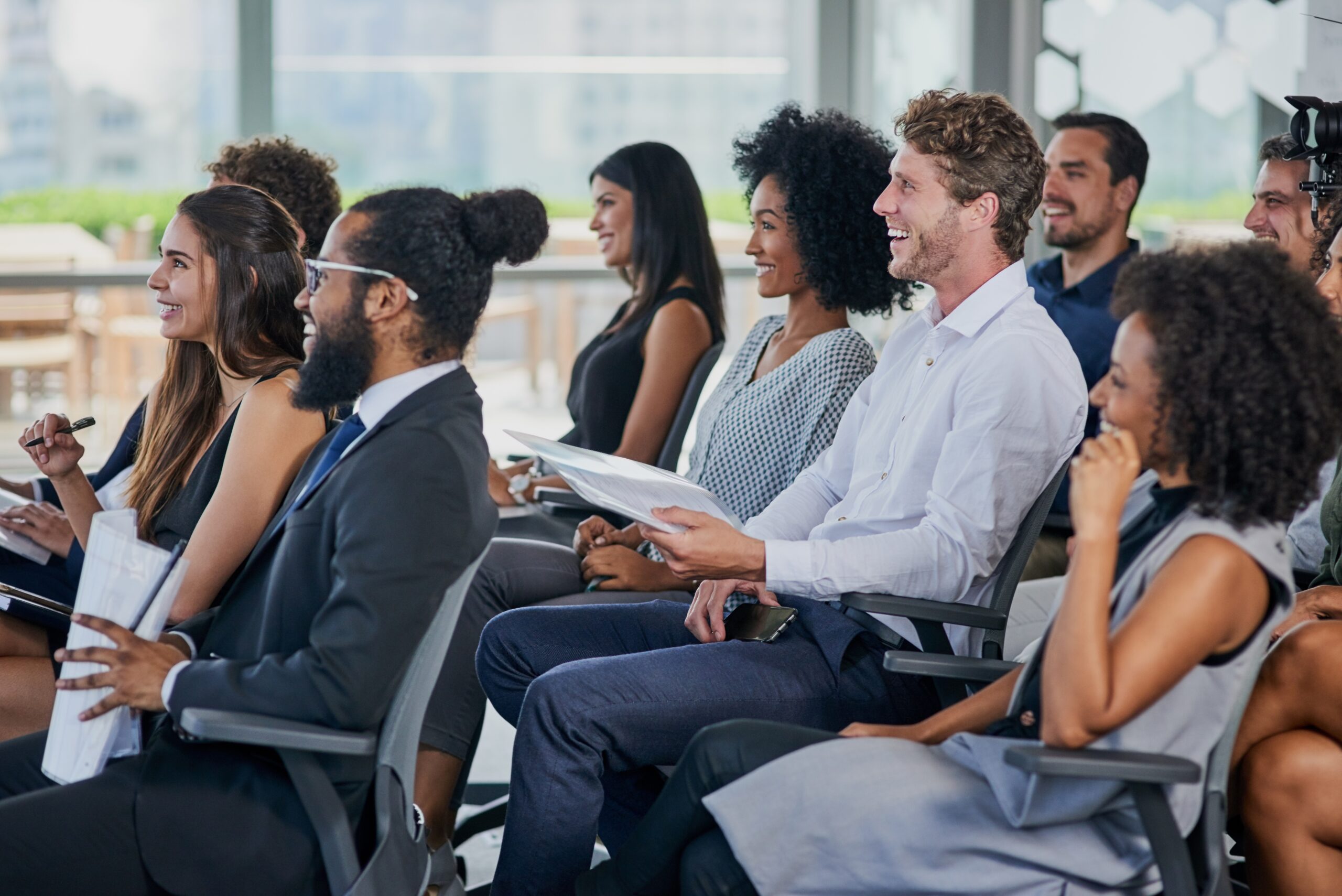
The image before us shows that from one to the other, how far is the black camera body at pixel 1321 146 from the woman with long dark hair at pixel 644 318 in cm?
130

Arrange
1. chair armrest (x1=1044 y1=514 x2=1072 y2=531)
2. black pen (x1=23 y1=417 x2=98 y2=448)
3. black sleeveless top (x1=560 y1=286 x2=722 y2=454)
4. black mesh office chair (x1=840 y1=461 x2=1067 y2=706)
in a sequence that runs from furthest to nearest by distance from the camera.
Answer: black sleeveless top (x1=560 y1=286 x2=722 y2=454) → chair armrest (x1=1044 y1=514 x2=1072 y2=531) → black pen (x1=23 y1=417 x2=98 y2=448) → black mesh office chair (x1=840 y1=461 x2=1067 y2=706)

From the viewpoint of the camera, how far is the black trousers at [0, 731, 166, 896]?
1463 millimetres

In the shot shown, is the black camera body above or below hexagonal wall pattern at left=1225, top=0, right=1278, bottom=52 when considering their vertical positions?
below

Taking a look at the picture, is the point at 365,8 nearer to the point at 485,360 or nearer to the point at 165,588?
the point at 485,360

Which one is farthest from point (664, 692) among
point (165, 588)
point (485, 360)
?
point (485, 360)

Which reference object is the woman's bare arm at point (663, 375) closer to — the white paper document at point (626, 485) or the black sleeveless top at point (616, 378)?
the black sleeveless top at point (616, 378)

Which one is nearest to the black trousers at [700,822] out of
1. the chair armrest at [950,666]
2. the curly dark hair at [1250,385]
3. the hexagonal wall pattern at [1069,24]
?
the chair armrest at [950,666]

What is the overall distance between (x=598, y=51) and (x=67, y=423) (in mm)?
3966

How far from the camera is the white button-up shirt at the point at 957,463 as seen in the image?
1919mm

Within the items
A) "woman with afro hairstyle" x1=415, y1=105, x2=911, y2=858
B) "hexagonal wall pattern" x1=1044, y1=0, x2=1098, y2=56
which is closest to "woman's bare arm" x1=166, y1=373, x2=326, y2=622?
"woman with afro hairstyle" x1=415, y1=105, x2=911, y2=858

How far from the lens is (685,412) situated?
295cm

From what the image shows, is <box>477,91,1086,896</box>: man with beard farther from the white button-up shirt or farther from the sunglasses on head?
the sunglasses on head

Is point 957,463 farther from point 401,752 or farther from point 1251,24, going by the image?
→ point 1251,24

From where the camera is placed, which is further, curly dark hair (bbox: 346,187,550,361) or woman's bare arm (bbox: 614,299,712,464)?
woman's bare arm (bbox: 614,299,712,464)
